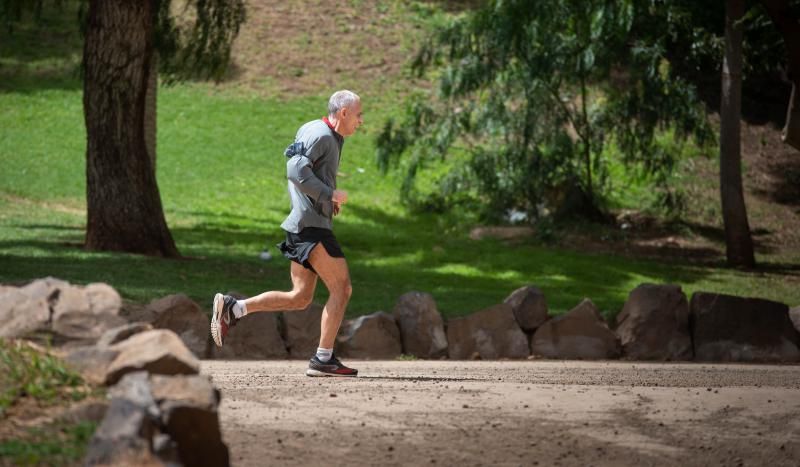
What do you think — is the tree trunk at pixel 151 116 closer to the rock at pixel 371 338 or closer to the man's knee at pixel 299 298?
the rock at pixel 371 338

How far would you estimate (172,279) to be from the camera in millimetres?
14641

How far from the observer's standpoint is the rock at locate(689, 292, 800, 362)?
13156 mm

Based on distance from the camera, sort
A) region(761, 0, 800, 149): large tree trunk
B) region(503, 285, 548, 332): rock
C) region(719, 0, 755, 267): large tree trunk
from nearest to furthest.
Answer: region(503, 285, 548, 332): rock < region(761, 0, 800, 149): large tree trunk < region(719, 0, 755, 267): large tree trunk

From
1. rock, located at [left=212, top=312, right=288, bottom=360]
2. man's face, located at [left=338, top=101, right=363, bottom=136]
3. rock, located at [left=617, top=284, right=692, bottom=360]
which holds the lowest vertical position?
rock, located at [left=212, top=312, right=288, bottom=360]

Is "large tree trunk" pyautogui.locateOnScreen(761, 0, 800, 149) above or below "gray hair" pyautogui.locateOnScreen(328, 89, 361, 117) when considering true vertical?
above

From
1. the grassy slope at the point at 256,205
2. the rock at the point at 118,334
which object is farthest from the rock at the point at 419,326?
the rock at the point at 118,334

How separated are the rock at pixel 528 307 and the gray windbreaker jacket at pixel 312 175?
14.3ft

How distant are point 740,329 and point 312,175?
6.20 meters

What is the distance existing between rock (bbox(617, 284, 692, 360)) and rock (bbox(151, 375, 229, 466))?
8.40m

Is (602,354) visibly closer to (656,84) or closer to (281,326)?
(281,326)

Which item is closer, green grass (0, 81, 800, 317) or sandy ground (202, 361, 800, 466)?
sandy ground (202, 361, 800, 466)

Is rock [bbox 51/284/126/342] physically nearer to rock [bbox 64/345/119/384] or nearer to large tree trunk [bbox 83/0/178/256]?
rock [bbox 64/345/119/384]

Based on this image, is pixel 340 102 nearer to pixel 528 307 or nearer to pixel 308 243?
pixel 308 243

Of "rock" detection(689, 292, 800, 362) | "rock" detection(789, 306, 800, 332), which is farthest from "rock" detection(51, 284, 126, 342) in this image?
"rock" detection(789, 306, 800, 332)
